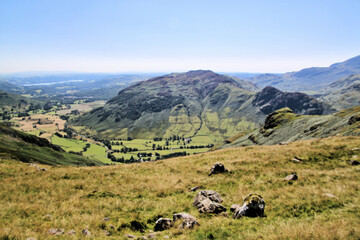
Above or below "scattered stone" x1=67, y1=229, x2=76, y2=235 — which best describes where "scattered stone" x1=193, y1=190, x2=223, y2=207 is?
below

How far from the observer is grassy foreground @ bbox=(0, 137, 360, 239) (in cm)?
1132

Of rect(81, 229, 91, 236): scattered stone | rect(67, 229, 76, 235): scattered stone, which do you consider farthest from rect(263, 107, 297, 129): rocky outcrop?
rect(67, 229, 76, 235): scattered stone

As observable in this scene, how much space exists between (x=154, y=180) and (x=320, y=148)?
2701cm

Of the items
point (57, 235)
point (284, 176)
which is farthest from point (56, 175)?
point (284, 176)

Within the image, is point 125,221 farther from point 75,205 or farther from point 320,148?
point 320,148

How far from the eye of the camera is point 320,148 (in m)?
29.9

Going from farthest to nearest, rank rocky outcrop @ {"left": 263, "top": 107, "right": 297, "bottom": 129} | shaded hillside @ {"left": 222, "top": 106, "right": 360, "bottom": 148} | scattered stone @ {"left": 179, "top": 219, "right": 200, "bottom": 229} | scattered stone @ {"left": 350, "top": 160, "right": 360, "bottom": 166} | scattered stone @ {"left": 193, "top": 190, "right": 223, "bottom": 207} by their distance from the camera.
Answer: rocky outcrop @ {"left": 263, "top": 107, "right": 297, "bottom": 129} < shaded hillside @ {"left": 222, "top": 106, "right": 360, "bottom": 148} < scattered stone @ {"left": 350, "top": 160, "right": 360, "bottom": 166} < scattered stone @ {"left": 193, "top": 190, "right": 223, "bottom": 207} < scattered stone @ {"left": 179, "top": 219, "right": 200, "bottom": 229}

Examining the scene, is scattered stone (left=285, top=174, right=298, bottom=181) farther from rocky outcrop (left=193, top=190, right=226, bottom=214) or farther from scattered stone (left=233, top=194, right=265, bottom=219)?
rocky outcrop (left=193, top=190, right=226, bottom=214)

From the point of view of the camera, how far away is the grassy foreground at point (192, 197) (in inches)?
A: 446

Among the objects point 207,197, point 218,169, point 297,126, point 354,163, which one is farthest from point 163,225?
point 297,126

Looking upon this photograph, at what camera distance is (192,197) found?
19.3 meters

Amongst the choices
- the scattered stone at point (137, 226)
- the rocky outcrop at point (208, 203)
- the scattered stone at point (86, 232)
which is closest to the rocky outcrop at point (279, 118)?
the rocky outcrop at point (208, 203)

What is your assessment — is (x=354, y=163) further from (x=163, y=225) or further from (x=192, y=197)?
(x=163, y=225)

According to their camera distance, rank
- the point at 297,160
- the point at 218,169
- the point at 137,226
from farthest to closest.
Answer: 1. the point at 297,160
2. the point at 218,169
3. the point at 137,226
